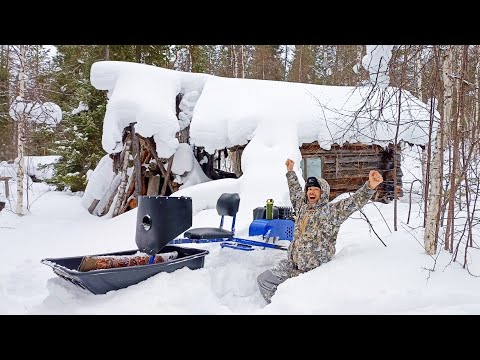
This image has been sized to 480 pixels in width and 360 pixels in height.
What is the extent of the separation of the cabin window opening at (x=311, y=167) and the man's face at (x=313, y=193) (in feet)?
28.7

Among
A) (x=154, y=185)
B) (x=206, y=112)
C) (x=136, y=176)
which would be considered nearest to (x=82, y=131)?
(x=154, y=185)

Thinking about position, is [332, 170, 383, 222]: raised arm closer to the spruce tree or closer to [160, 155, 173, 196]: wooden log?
[160, 155, 173, 196]: wooden log

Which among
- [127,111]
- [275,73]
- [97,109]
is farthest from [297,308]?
[275,73]

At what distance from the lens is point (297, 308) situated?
10.5 ft

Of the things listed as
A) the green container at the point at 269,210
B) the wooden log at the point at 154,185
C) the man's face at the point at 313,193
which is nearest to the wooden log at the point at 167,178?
the wooden log at the point at 154,185

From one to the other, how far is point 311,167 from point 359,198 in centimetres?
936

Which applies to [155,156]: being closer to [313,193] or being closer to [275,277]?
[275,277]

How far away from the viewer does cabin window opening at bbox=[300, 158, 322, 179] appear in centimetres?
1352

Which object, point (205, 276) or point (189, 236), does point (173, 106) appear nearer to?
point (189, 236)

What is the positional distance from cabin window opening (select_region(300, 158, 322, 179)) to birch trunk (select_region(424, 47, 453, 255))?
30.9ft

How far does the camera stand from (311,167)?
1371cm

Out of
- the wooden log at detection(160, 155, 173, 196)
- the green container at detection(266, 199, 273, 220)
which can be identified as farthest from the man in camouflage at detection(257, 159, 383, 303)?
the wooden log at detection(160, 155, 173, 196)

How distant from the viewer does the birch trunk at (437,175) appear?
391 centimetres

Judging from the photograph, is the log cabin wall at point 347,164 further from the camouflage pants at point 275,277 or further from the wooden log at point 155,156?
the camouflage pants at point 275,277
